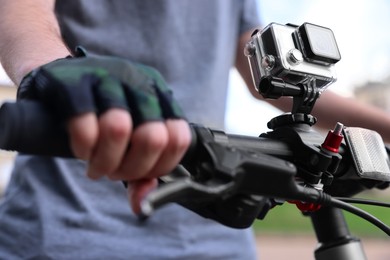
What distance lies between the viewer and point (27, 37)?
2.53 ft

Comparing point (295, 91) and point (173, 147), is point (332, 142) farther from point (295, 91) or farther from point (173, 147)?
point (173, 147)

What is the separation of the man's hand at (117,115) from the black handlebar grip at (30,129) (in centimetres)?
1

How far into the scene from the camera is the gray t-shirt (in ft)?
3.19

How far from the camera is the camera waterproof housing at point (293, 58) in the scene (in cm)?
67

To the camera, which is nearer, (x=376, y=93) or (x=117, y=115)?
(x=117, y=115)

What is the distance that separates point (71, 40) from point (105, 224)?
1.15 ft

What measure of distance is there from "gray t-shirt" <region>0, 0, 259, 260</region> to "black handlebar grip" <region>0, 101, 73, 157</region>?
0.54 meters

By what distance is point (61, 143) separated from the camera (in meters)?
0.46

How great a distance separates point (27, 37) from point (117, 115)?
394mm

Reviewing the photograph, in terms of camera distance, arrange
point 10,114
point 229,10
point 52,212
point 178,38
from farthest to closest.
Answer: point 229,10, point 178,38, point 52,212, point 10,114

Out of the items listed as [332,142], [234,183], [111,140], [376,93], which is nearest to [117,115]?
[111,140]

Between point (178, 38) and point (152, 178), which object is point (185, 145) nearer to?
point (152, 178)

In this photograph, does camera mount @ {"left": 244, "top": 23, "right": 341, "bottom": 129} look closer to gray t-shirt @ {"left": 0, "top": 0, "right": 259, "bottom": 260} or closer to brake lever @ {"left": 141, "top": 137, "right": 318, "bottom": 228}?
brake lever @ {"left": 141, "top": 137, "right": 318, "bottom": 228}

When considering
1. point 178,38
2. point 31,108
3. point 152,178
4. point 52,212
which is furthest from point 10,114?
point 178,38
